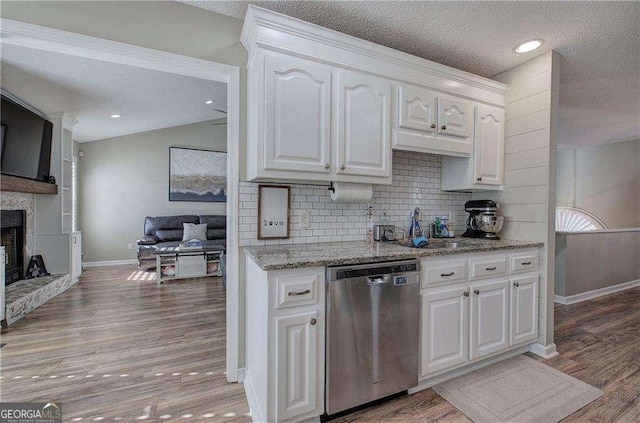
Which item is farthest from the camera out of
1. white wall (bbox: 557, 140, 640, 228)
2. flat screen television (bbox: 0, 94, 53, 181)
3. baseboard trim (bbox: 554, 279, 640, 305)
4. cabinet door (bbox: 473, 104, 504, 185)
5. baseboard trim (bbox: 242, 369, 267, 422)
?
white wall (bbox: 557, 140, 640, 228)

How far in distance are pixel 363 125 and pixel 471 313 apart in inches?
59.7

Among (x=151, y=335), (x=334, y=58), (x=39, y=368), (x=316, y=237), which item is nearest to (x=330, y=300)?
(x=316, y=237)

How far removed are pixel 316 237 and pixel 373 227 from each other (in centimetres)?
52

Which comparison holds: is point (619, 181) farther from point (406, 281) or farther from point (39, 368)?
point (39, 368)

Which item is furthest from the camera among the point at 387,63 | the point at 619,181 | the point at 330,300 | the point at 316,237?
the point at 619,181

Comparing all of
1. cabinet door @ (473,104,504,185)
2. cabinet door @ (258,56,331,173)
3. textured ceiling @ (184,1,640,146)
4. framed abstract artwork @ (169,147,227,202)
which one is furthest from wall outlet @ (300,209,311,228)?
framed abstract artwork @ (169,147,227,202)

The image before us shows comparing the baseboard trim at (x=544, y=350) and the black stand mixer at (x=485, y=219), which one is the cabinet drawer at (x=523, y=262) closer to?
the black stand mixer at (x=485, y=219)

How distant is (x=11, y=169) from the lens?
3.40 m

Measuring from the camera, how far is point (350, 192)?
2.16m

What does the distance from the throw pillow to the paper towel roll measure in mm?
4647

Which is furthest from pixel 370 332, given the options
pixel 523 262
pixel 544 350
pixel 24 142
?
pixel 24 142

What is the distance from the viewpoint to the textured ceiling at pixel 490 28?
1.91 m

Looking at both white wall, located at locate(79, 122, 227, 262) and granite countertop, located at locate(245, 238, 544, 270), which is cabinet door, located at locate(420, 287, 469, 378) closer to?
granite countertop, located at locate(245, 238, 544, 270)

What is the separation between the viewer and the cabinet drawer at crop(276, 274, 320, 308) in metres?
1.49
